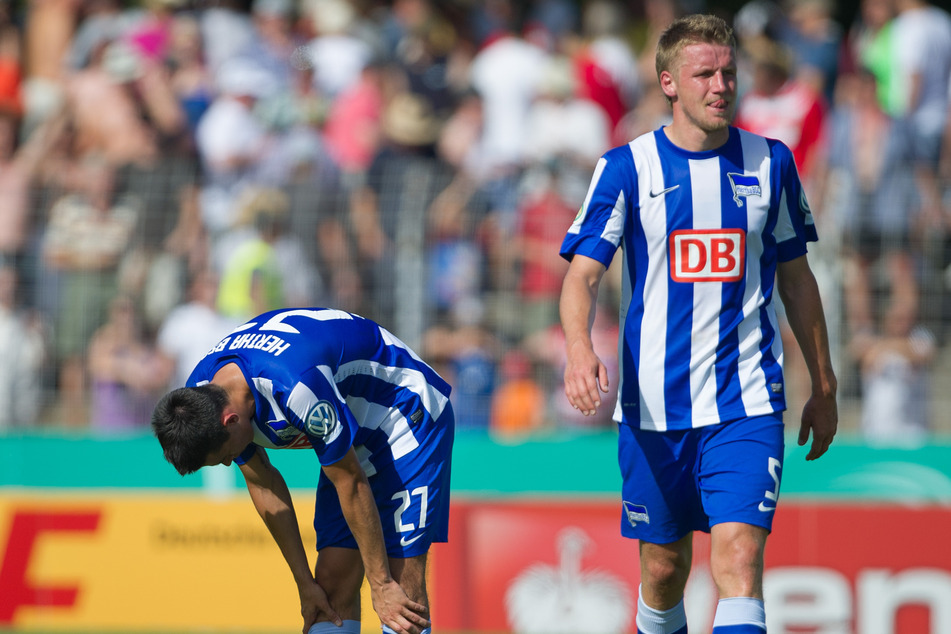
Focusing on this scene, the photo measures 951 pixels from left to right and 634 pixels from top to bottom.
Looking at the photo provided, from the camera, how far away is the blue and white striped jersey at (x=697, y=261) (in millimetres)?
4793

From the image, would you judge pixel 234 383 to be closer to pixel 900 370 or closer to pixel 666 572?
pixel 666 572

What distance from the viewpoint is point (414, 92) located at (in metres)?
11.8

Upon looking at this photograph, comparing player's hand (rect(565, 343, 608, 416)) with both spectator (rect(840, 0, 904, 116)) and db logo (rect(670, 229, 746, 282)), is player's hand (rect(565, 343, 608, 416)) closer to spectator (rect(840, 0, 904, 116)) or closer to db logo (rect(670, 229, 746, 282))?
db logo (rect(670, 229, 746, 282))

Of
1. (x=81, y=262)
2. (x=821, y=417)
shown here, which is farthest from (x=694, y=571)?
(x=81, y=262)

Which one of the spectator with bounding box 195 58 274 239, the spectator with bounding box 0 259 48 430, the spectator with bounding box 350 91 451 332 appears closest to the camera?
the spectator with bounding box 350 91 451 332

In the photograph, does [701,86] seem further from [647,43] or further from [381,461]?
[647,43]

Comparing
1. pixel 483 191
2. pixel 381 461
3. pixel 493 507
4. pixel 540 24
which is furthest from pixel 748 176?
pixel 540 24

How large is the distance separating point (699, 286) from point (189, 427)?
203cm

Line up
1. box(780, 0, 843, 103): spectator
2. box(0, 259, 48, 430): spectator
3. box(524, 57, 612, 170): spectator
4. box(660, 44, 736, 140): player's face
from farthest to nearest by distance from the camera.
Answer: box(780, 0, 843, 103): spectator
box(524, 57, 612, 170): spectator
box(0, 259, 48, 430): spectator
box(660, 44, 736, 140): player's face

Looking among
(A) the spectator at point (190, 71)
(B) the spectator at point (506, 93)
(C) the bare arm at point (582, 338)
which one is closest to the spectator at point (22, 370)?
(A) the spectator at point (190, 71)

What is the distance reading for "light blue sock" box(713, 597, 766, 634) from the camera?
14.6ft

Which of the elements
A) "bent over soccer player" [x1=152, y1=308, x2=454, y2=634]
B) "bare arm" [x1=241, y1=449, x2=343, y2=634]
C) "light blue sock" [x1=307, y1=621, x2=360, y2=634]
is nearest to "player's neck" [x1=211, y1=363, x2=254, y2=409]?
"bent over soccer player" [x1=152, y1=308, x2=454, y2=634]

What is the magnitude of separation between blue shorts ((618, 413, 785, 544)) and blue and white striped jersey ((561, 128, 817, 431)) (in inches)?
2.8

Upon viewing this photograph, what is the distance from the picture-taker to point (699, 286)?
480cm
